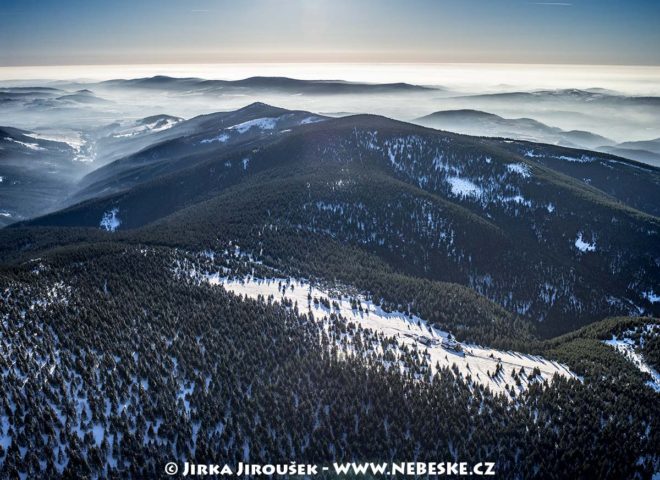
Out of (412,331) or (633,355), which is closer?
(633,355)

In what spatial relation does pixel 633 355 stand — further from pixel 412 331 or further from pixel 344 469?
pixel 344 469

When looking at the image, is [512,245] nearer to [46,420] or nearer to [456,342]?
[456,342]

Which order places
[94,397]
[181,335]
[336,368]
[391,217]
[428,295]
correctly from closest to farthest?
[94,397] < [336,368] < [181,335] < [428,295] < [391,217]

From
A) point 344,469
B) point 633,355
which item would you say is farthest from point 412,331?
point 633,355

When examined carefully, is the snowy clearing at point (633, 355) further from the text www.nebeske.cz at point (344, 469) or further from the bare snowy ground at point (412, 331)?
the text www.nebeske.cz at point (344, 469)

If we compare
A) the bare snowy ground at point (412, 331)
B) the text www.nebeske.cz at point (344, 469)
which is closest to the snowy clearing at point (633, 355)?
the bare snowy ground at point (412, 331)

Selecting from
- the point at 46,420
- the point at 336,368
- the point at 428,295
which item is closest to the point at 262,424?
the point at 336,368

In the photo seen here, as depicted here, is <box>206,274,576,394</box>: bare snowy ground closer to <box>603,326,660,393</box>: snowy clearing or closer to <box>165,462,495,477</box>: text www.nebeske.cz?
<box>603,326,660,393</box>: snowy clearing

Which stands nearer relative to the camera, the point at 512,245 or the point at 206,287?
the point at 206,287
